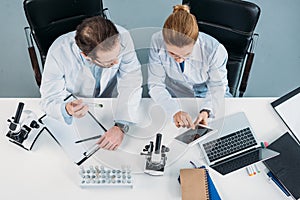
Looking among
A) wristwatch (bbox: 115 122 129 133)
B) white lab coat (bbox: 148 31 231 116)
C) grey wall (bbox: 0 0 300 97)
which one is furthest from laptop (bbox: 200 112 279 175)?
grey wall (bbox: 0 0 300 97)

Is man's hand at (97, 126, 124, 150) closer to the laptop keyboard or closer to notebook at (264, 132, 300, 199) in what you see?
the laptop keyboard

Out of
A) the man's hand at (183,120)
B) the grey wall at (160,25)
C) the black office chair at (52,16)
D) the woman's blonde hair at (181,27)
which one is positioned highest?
the woman's blonde hair at (181,27)

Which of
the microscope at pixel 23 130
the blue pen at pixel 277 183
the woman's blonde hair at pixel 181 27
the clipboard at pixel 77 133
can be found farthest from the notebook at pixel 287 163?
the microscope at pixel 23 130

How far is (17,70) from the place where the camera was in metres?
2.47

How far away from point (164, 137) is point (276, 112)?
0.48m

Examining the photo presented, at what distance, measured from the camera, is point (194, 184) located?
1.35m

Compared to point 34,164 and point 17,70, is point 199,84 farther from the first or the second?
point 17,70

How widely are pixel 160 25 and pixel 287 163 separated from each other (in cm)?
141

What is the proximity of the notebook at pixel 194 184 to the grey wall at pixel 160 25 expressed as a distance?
1162mm

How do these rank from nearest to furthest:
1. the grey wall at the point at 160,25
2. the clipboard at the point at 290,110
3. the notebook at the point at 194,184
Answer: the notebook at the point at 194,184
the clipboard at the point at 290,110
the grey wall at the point at 160,25

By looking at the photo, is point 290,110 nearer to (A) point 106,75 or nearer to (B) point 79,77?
(A) point 106,75

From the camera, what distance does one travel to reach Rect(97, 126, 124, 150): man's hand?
1475mm

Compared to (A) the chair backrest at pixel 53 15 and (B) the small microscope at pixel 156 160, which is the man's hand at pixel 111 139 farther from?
(A) the chair backrest at pixel 53 15

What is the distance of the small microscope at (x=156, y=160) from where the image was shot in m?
1.38
